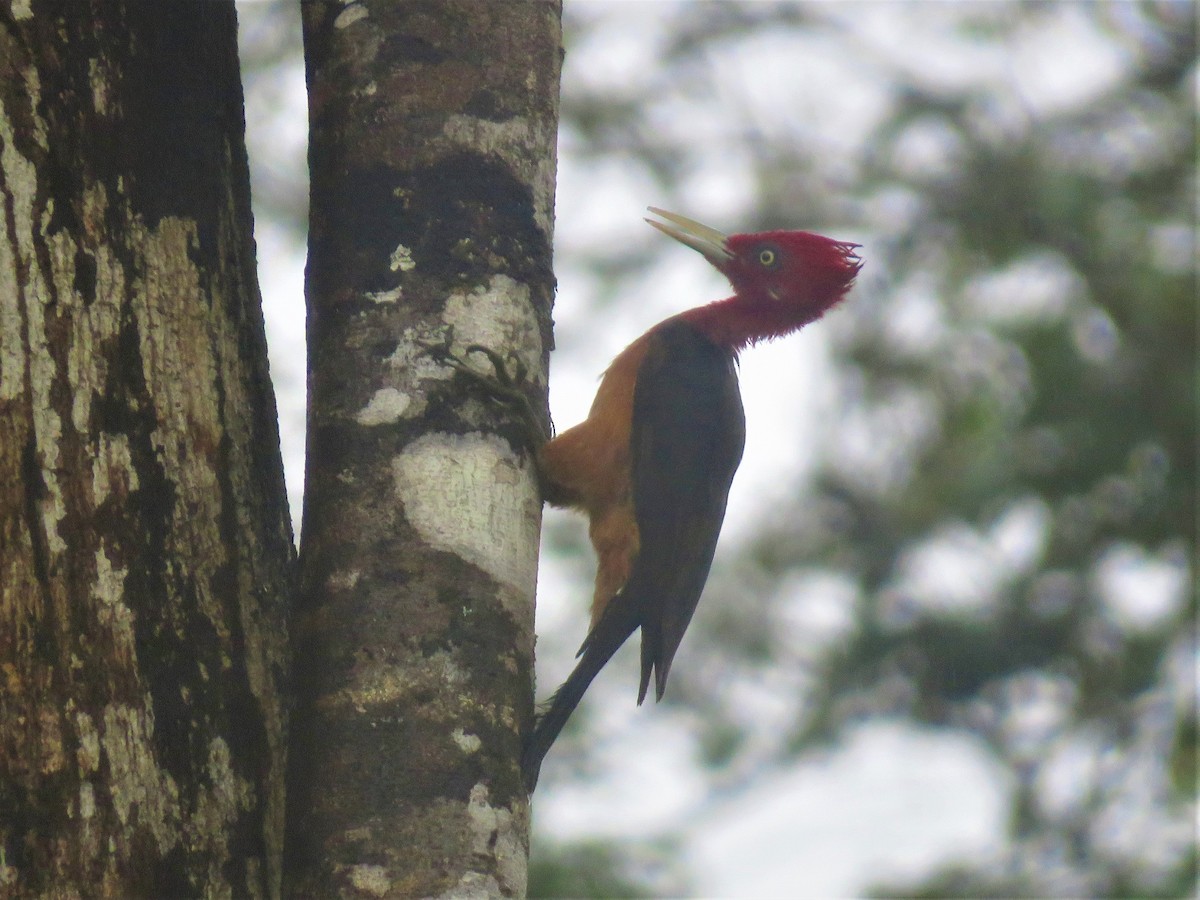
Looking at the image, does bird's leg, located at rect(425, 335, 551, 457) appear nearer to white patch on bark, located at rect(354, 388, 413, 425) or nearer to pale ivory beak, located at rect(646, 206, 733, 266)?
white patch on bark, located at rect(354, 388, 413, 425)

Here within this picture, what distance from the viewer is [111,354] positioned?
236 cm

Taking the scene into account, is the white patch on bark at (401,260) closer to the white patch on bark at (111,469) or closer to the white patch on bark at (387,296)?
the white patch on bark at (387,296)

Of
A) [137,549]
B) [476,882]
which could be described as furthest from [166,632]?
[476,882]

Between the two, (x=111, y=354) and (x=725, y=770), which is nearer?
(x=111, y=354)

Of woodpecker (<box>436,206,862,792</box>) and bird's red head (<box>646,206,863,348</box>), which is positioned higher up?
bird's red head (<box>646,206,863,348</box>)

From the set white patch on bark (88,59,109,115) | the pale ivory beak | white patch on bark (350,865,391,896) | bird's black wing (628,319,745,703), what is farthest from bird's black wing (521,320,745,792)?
white patch on bark (88,59,109,115)

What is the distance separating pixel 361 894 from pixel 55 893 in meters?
0.43

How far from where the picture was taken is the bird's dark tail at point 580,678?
111 inches

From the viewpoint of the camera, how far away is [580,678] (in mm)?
3660

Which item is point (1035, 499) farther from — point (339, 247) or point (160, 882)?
point (160, 882)

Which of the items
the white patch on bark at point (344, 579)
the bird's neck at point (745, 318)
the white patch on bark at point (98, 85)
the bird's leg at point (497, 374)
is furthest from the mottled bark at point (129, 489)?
the bird's neck at point (745, 318)

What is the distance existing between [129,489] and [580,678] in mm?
1581

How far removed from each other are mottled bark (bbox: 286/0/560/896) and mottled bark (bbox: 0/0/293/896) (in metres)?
0.12

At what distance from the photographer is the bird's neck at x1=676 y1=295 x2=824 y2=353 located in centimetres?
527
